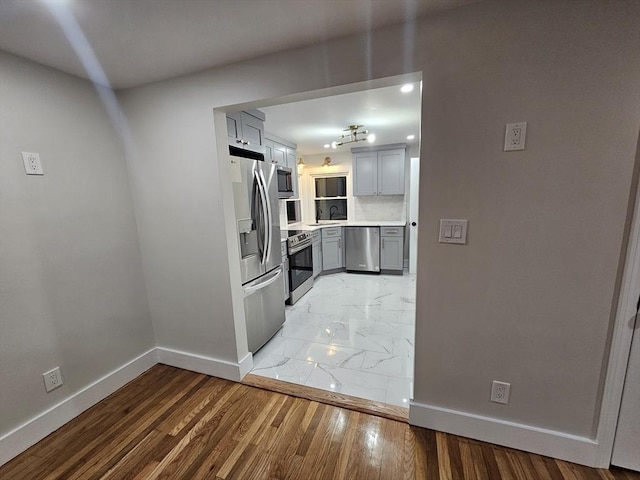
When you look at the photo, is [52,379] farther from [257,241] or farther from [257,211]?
[257,211]

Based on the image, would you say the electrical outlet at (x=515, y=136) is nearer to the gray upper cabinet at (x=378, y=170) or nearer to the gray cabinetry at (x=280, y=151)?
the gray cabinetry at (x=280, y=151)

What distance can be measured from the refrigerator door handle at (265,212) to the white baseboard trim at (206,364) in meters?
0.88

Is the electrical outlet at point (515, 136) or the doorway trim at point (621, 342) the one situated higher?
the electrical outlet at point (515, 136)

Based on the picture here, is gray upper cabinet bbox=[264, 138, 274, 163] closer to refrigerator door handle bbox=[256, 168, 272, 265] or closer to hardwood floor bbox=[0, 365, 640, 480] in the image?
refrigerator door handle bbox=[256, 168, 272, 265]

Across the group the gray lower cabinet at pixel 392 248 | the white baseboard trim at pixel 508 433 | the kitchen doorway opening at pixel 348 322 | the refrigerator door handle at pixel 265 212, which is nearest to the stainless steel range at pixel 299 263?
the kitchen doorway opening at pixel 348 322

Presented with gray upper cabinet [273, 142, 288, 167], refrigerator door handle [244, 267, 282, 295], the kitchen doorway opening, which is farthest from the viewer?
gray upper cabinet [273, 142, 288, 167]

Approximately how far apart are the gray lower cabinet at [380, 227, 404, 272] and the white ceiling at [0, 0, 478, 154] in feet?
11.7

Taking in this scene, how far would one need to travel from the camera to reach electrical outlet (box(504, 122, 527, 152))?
48.6 inches

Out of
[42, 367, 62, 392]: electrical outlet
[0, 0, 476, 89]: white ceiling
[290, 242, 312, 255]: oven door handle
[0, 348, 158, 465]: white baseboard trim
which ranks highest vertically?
[0, 0, 476, 89]: white ceiling

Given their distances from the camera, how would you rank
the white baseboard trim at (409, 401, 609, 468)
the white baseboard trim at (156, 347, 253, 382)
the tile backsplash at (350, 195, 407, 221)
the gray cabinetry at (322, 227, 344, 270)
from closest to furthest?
the white baseboard trim at (409, 401, 609, 468)
the white baseboard trim at (156, 347, 253, 382)
the gray cabinetry at (322, 227, 344, 270)
the tile backsplash at (350, 195, 407, 221)

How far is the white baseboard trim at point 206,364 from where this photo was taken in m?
2.10

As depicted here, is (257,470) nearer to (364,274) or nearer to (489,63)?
(489,63)

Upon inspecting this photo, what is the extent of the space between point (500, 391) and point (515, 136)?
133 centimetres

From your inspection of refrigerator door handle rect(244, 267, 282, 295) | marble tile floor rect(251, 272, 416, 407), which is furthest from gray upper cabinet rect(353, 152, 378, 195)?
refrigerator door handle rect(244, 267, 282, 295)
